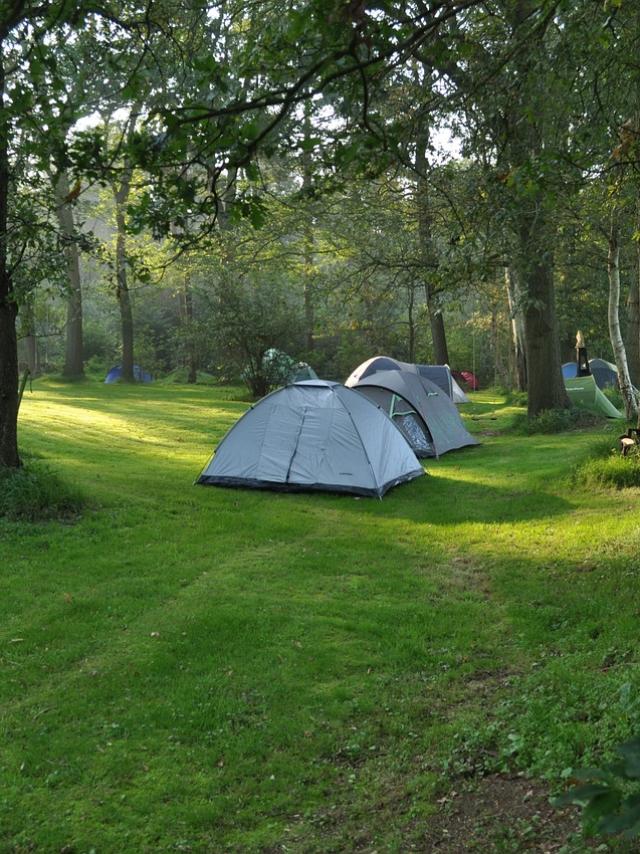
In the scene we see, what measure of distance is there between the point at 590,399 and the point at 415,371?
213 inches

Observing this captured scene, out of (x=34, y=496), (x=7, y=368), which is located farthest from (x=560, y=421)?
(x=7, y=368)

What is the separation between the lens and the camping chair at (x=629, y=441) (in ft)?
37.2

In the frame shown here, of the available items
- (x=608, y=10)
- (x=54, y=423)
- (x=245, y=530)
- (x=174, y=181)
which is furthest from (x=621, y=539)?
(x=54, y=423)

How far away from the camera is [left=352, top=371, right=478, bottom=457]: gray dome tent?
1579 centimetres

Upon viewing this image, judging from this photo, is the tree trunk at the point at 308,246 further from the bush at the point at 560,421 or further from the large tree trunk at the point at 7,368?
the bush at the point at 560,421

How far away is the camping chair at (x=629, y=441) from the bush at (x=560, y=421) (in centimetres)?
579

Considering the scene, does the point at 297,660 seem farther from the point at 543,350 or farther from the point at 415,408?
the point at 543,350

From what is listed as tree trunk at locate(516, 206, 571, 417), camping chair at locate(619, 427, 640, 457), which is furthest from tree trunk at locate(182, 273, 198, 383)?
camping chair at locate(619, 427, 640, 457)

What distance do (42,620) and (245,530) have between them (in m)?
3.47

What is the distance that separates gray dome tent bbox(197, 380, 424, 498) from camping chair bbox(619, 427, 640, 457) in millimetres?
3420

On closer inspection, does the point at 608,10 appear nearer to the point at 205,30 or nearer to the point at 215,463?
the point at 205,30

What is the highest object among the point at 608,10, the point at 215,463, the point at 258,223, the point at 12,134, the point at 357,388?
the point at 608,10

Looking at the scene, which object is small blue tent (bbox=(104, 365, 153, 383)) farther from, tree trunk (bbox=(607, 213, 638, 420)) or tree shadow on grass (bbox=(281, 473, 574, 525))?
tree shadow on grass (bbox=(281, 473, 574, 525))

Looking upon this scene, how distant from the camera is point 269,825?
4062mm
